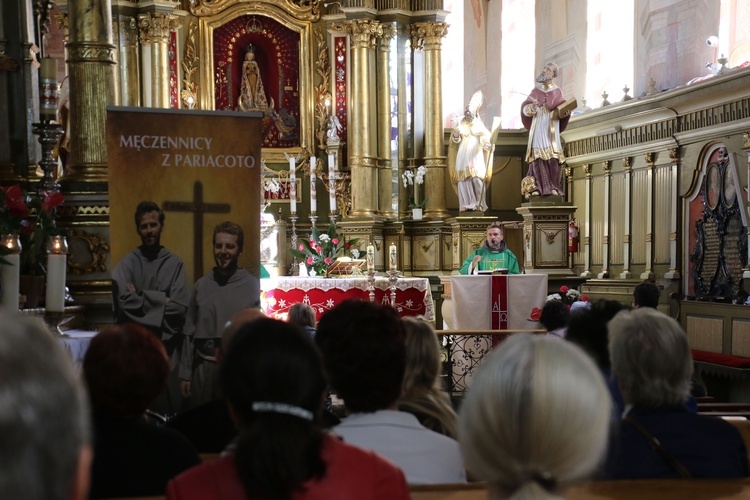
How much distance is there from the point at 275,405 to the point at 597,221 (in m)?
14.9

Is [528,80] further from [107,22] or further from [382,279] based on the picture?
[107,22]

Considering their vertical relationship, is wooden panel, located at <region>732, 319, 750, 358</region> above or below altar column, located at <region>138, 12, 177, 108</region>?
below

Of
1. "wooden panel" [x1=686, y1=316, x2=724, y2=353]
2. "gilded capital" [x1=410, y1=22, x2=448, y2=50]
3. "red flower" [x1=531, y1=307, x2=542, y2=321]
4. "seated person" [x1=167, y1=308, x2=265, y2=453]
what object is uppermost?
"gilded capital" [x1=410, y1=22, x2=448, y2=50]

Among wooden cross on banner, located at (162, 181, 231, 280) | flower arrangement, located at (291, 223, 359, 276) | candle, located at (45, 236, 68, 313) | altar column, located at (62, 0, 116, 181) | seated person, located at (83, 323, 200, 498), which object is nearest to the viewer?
seated person, located at (83, 323, 200, 498)

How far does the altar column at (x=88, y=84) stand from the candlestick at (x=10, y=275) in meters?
1.71

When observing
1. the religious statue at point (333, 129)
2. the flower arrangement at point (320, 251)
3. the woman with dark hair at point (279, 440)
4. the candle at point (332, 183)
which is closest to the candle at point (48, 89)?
the woman with dark hair at point (279, 440)

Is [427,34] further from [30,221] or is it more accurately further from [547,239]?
[30,221]

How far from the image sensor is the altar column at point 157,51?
14.5 meters

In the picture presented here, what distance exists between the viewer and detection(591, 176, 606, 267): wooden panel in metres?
15.9

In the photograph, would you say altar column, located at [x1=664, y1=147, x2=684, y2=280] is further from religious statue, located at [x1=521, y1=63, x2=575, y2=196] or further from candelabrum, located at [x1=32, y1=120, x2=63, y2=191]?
candelabrum, located at [x1=32, y1=120, x2=63, y2=191]

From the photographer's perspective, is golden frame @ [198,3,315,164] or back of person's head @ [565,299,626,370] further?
golden frame @ [198,3,315,164]

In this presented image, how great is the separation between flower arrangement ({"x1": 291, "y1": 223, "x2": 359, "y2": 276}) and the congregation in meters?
9.73

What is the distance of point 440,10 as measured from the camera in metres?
15.1

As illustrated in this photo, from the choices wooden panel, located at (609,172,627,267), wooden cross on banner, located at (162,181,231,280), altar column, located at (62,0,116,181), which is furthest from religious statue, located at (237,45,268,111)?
wooden cross on banner, located at (162,181,231,280)
